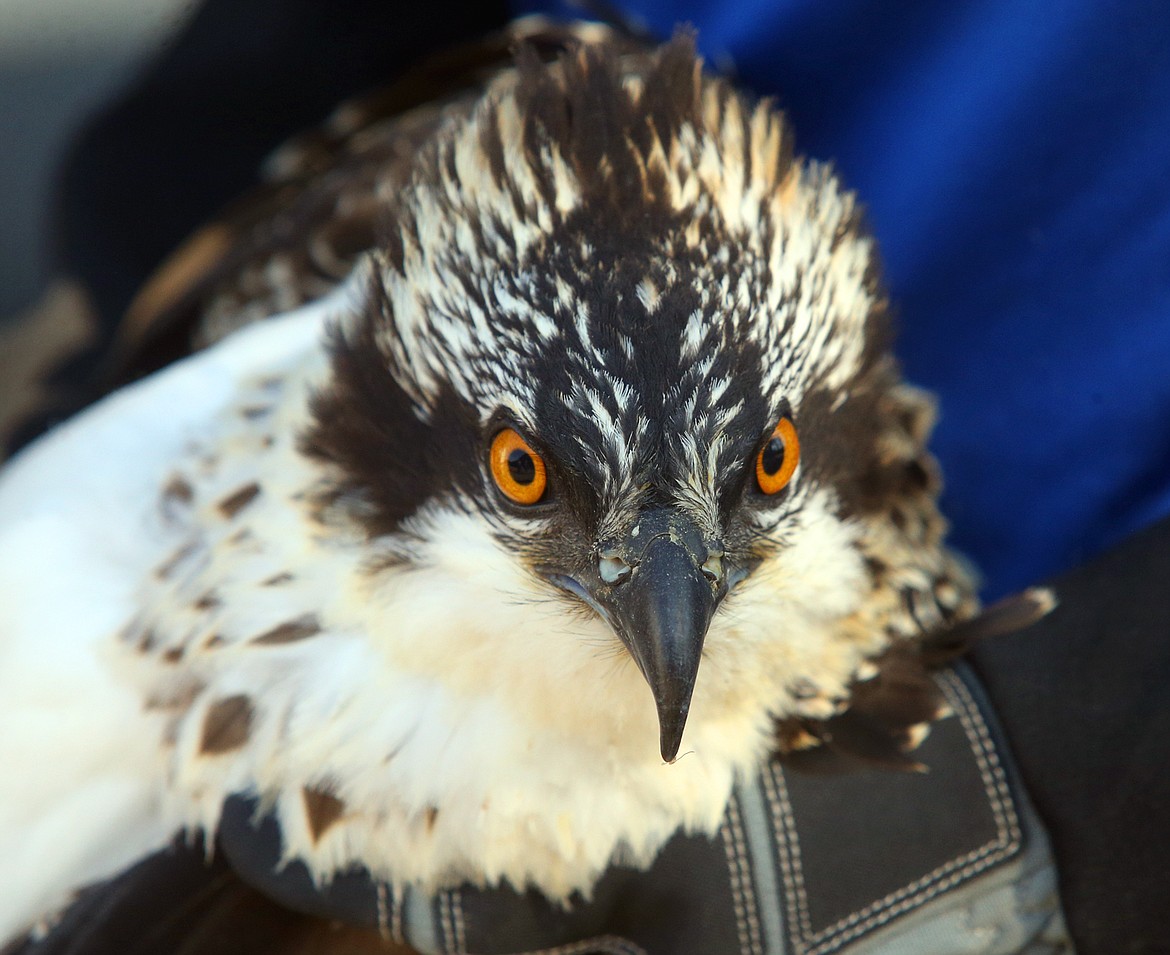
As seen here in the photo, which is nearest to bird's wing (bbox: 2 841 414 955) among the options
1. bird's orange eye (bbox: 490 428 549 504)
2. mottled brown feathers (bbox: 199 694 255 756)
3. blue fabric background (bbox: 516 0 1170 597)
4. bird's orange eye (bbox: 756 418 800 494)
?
mottled brown feathers (bbox: 199 694 255 756)

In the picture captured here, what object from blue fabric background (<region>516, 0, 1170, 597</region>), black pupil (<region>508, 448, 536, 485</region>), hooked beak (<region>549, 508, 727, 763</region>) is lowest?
hooked beak (<region>549, 508, 727, 763</region>)

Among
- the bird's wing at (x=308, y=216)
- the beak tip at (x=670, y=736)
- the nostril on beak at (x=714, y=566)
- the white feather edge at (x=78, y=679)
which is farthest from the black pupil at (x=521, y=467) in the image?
the bird's wing at (x=308, y=216)

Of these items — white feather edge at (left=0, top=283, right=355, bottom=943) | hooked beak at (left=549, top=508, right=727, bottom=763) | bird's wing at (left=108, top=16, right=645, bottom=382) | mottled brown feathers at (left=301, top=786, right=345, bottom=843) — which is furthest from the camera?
bird's wing at (left=108, top=16, right=645, bottom=382)

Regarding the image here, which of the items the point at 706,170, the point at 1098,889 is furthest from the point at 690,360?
the point at 1098,889

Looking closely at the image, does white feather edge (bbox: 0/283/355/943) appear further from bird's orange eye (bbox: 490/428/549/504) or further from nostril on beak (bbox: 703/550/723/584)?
nostril on beak (bbox: 703/550/723/584)

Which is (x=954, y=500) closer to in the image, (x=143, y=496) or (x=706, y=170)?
(x=706, y=170)

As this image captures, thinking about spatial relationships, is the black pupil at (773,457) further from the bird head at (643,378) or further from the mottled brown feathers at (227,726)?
the mottled brown feathers at (227,726)
